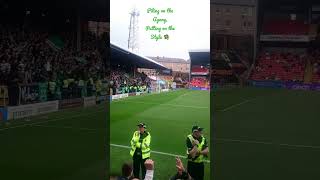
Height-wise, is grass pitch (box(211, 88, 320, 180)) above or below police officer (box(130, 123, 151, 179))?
below

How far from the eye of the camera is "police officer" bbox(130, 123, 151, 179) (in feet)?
22.8

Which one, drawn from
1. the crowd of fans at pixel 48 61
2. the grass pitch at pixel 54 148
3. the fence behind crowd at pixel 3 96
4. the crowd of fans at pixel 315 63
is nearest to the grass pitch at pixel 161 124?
the grass pitch at pixel 54 148

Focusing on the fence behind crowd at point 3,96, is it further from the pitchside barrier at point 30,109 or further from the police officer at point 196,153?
the police officer at point 196,153

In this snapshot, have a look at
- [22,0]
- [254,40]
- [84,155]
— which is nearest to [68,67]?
[22,0]

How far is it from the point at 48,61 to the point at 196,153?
23.8 metres

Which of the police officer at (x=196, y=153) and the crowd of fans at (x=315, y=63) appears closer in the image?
the police officer at (x=196, y=153)

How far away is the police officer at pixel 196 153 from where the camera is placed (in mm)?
6789

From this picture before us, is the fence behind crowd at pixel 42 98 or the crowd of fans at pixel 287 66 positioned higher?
the crowd of fans at pixel 287 66

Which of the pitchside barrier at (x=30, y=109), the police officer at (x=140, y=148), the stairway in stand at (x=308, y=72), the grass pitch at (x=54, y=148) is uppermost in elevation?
the stairway in stand at (x=308, y=72)

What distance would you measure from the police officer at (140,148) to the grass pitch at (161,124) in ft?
0.28

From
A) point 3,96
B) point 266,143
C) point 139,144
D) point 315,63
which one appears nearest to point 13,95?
point 3,96

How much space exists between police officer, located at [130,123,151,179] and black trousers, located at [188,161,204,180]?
26.6 inches

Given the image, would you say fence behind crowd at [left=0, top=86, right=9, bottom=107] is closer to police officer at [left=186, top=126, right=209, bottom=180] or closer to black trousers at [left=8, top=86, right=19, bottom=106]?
black trousers at [left=8, top=86, right=19, bottom=106]

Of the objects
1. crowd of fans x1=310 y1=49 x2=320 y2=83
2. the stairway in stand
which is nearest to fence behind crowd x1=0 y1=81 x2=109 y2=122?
the stairway in stand
